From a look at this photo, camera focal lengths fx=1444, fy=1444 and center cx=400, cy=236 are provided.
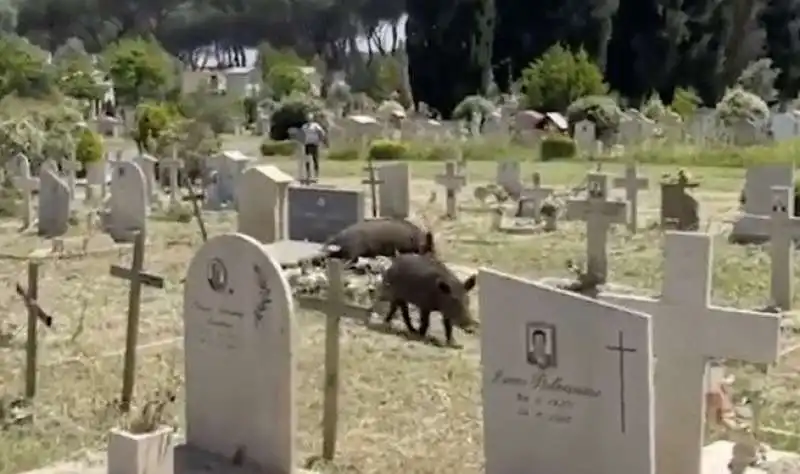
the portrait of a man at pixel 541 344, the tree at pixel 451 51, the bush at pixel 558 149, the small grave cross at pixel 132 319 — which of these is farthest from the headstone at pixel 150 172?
the tree at pixel 451 51

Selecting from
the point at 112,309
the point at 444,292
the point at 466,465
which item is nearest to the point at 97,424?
the point at 466,465

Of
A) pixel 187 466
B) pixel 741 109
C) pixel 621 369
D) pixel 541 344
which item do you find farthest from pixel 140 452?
pixel 741 109

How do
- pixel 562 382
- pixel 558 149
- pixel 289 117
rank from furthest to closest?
pixel 289 117, pixel 558 149, pixel 562 382

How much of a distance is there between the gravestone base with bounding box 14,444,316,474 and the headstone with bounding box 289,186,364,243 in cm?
879

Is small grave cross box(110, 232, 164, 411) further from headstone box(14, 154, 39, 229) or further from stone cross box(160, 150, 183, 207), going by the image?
stone cross box(160, 150, 183, 207)

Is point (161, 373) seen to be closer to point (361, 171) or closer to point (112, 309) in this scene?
point (112, 309)

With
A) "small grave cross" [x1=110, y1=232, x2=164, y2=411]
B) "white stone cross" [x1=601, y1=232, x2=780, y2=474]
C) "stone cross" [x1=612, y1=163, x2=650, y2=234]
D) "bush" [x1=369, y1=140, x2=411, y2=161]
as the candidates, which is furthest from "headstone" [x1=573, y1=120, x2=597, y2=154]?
"white stone cross" [x1=601, y1=232, x2=780, y2=474]

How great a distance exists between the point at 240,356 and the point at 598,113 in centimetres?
3009

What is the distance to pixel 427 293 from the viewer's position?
36.5ft

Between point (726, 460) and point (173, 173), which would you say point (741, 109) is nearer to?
point (173, 173)

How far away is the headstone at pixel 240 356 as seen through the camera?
23.4 feet

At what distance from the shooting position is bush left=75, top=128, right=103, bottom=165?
2611cm

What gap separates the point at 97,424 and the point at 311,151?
17040mm

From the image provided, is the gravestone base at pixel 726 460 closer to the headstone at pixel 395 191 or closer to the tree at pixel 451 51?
the headstone at pixel 395 191
